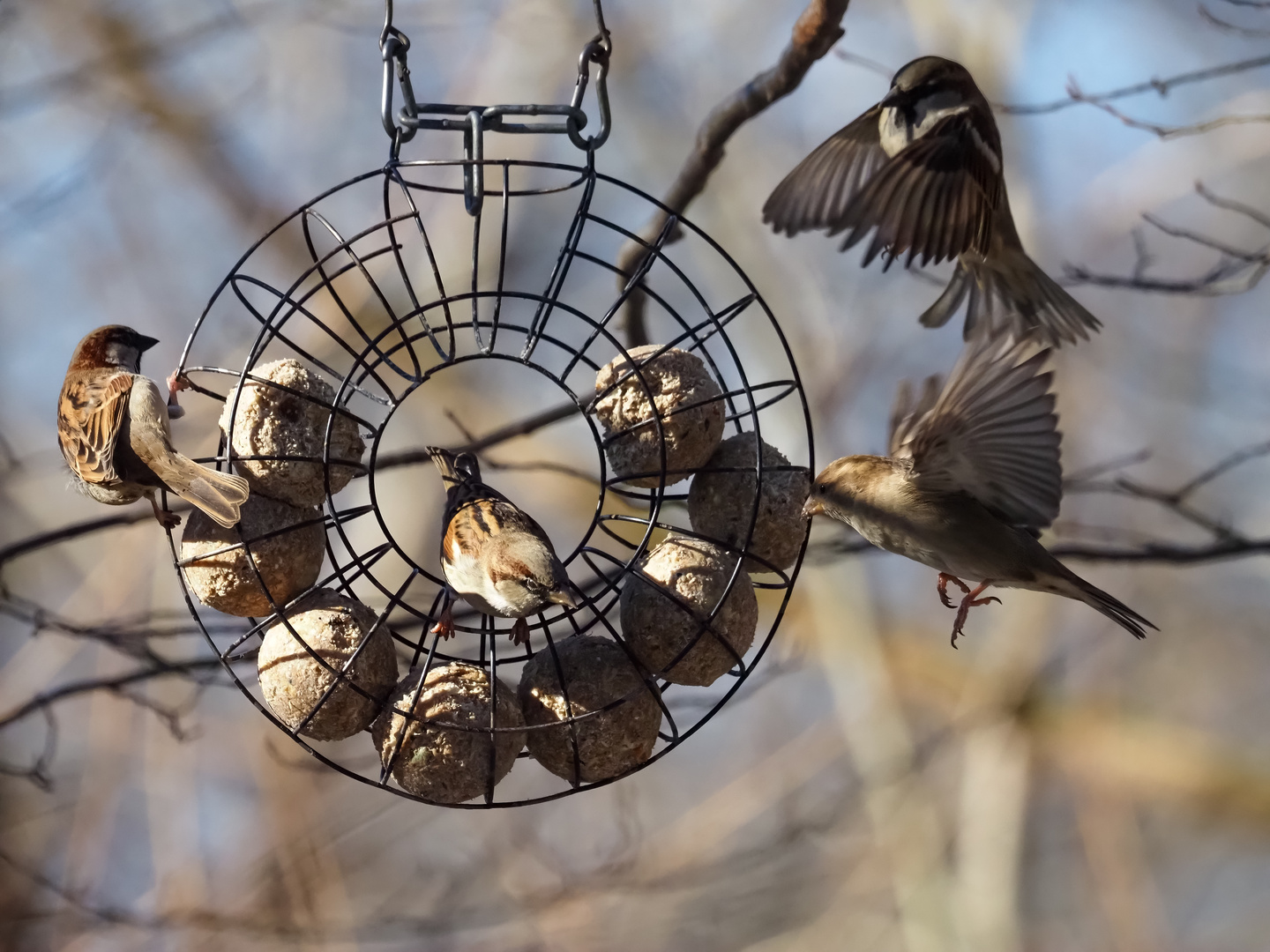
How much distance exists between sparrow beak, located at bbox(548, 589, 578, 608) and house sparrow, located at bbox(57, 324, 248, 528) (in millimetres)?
481

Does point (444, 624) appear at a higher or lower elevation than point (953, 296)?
lower

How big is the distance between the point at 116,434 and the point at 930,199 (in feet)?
4.51

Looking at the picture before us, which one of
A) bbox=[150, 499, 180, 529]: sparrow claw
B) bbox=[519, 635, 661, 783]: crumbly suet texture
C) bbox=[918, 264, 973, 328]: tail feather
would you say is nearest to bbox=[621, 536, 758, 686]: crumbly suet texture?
bbox=[519, 635, 661, 783]: crumbly suet texture

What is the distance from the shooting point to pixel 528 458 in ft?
11.4

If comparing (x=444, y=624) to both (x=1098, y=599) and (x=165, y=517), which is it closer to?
(x=165, y=517)

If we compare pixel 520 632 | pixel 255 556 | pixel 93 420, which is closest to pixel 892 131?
pixel 520 632

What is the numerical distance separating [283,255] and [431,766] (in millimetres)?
2274

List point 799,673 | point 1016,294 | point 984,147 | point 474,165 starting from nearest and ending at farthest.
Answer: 1. point 474,165
2. point 984,147
3. point 1016,294
4. point 799,673

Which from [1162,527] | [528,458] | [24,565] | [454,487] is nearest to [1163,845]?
[1162,527]

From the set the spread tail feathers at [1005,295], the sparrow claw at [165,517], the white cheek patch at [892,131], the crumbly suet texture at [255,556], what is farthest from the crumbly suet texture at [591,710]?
the white cheek patch at [892,131]

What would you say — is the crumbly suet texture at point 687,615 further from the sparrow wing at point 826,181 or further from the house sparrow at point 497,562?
the sparrow wing at point 826,181

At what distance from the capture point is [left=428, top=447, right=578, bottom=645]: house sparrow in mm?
1624

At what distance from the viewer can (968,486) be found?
171cm

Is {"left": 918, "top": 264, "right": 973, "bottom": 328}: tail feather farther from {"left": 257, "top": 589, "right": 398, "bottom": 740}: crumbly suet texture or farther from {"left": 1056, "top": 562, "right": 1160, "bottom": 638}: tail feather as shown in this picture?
{"left": 257, "top": 589, "right": 398, "bottom": 740}: crumbly suet texture
